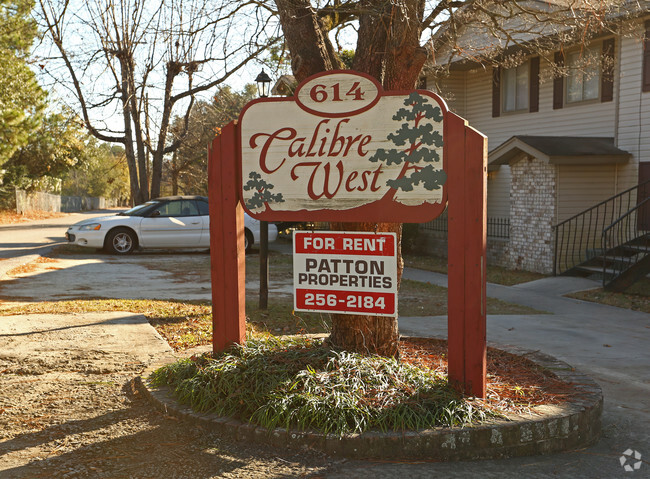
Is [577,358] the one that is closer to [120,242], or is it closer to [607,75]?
[607,75]

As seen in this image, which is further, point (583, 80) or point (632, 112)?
point (583, 80)

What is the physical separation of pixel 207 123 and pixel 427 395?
3789 cm

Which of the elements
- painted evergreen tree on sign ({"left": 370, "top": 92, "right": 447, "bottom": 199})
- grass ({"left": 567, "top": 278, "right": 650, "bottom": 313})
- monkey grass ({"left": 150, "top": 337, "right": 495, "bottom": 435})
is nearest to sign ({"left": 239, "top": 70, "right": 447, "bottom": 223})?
painted evergreen tree on sign ({"left": 370, "top": 92, "right": 447, "bottom": 199})

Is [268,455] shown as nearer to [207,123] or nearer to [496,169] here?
[496,169]

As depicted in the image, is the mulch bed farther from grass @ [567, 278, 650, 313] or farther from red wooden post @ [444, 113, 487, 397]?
grass @ [567, 278, 650, 313]

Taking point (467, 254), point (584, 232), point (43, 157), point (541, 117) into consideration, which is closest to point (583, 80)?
point (541, 117)

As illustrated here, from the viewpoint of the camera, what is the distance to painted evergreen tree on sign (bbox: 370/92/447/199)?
471 centimetres

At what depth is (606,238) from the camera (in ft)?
49.1

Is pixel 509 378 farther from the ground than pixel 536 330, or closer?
farther from the ground

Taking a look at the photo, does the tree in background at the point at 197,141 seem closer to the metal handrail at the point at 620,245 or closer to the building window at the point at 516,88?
the building window at the point at 516,88

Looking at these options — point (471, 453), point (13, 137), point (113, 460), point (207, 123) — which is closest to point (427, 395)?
point (471, 453)

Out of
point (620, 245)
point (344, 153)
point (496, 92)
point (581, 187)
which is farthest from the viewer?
point (496, 92)

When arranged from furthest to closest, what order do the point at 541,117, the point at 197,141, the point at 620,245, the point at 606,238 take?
the point at 197,141
the point at 541,117
the point at 606,238
the point at 620,245

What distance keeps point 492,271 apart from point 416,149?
13214 millimetres
